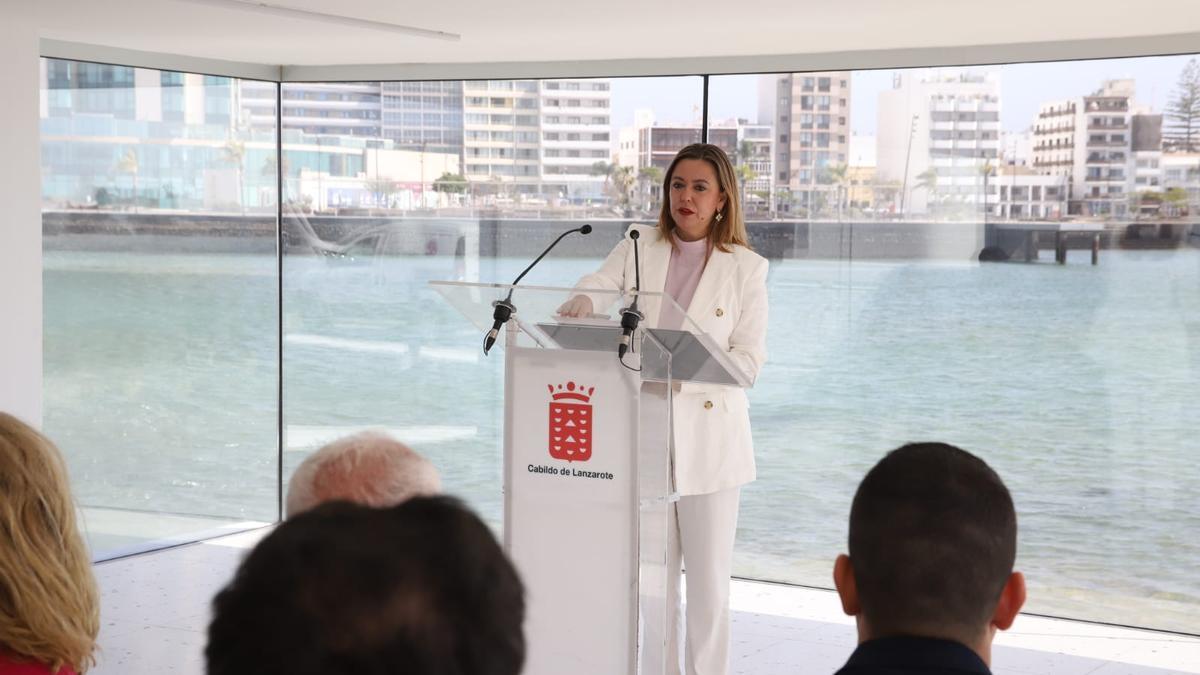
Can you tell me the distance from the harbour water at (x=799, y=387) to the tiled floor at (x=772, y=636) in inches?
18.4

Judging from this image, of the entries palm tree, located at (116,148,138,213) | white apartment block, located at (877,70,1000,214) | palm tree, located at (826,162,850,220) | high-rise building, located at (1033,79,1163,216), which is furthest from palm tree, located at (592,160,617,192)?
palm tree, located at (116,148,138,213)

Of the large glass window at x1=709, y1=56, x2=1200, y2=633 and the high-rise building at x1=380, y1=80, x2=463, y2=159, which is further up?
the high-rise building at x1=380, y1=80, x2=463, y2=159

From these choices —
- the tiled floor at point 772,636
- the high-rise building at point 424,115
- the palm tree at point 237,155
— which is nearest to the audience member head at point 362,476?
the tiled floor at point 772,636

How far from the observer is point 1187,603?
19.2 feet

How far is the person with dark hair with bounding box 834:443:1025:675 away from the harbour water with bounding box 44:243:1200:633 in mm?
4510

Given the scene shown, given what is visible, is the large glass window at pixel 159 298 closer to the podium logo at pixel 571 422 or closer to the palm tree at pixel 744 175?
the palm tree at pixel 744 175

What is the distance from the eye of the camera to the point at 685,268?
3.77m

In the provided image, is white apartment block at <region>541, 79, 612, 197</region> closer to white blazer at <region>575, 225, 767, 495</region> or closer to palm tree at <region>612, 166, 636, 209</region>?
palm tree at <region>612, 166, 636, 209</region>

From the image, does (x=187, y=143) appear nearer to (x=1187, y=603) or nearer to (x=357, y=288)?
(x=357, y=288)

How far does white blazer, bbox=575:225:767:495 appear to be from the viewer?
11.7ft

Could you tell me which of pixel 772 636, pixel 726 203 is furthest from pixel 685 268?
pixel 772 636

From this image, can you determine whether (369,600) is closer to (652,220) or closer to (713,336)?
(713,336)

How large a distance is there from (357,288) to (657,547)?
13.1ft

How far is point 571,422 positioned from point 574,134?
11.1ft
